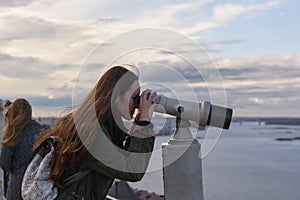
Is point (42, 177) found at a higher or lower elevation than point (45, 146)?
lower

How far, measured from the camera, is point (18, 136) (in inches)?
155

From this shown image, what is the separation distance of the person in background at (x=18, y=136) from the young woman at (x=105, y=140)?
5.31 feet

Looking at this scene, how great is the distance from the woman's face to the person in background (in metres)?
1.72

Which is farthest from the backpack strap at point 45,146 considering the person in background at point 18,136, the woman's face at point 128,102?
the person in background at point 18,136

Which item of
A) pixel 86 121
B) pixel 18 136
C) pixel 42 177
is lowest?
pixel 42 177

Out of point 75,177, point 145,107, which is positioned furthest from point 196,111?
point 75,177

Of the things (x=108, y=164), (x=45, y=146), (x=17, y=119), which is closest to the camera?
(x=108, y=164)

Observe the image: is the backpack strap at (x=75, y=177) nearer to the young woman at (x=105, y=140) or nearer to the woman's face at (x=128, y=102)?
the young woman at (x=105, y=140)

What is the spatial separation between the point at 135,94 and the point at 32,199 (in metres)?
0.63

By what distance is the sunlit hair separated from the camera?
390 cm

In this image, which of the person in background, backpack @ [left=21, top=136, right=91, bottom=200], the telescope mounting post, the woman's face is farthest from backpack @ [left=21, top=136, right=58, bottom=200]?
the person in background

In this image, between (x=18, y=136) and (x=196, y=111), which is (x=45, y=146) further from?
(x=18, y=136)

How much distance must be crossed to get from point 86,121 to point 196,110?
1.56ft

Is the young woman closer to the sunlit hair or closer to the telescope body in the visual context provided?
the telescope body
